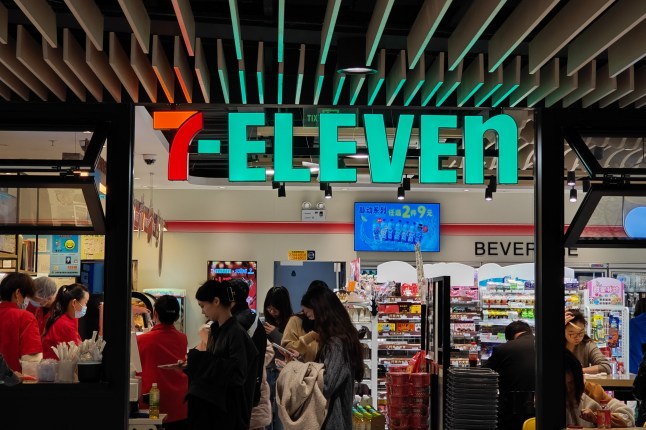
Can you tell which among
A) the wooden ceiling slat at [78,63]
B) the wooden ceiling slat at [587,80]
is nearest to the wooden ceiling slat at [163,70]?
the wooden ceiling slat at [78,63]

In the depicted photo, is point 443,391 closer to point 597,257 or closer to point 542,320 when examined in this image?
point 542,320

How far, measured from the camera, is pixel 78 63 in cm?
517

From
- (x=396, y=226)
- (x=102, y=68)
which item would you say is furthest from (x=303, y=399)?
(x=396, y=226)

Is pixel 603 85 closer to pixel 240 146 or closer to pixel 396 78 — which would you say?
pixel 396 78

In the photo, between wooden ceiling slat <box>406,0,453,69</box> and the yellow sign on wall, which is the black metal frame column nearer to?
wooden ceiling slat <box>406,0,453,69</box>

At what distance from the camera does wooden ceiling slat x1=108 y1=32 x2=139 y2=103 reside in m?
5.09

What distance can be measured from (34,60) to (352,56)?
6.25 feet

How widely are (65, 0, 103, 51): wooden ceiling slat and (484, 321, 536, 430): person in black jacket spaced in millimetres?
4444

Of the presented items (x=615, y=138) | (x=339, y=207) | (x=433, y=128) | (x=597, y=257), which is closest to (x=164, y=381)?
(x=433, y=128)

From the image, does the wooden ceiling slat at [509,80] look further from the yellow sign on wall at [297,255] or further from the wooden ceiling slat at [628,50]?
the yellow sign on wall at [297,255]

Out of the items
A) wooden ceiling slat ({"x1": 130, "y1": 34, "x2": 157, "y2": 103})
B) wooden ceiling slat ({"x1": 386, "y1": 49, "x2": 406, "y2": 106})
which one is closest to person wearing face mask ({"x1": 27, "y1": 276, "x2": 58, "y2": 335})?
wooden ceiling slat ({"x1": 130, "y1": 34, "x2": 157, "y2": 103})

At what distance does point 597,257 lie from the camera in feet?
49.5

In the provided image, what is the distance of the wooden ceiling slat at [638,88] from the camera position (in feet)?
17.5

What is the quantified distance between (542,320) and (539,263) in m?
0.34
